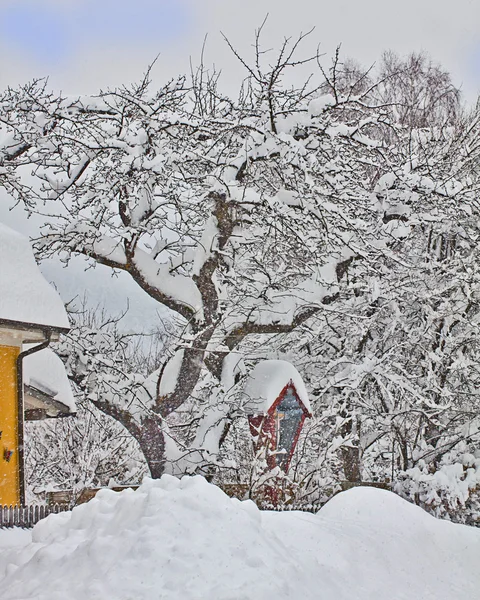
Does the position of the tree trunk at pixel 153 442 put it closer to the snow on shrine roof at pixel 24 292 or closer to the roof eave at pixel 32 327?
the roof eave at pixel 32 327

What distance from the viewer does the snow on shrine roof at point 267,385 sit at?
12195mm

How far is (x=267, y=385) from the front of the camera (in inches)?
486

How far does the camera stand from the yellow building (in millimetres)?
10102

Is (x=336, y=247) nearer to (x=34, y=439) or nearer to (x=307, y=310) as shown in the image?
(x=307, y=310)

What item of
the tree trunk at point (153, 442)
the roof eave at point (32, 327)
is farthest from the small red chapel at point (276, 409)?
the roof eave at point (32, 327)

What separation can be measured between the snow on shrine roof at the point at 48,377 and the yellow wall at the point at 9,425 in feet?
3.07

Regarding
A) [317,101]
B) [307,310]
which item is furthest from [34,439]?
[317,101]

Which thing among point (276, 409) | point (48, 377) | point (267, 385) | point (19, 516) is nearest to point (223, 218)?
point (267, 385)

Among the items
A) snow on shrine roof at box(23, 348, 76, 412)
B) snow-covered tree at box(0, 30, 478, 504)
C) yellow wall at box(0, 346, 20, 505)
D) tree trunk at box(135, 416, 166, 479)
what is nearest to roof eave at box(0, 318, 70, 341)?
yellow wall at box(0, 346, 20, 505)

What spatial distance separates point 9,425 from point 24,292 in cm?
203

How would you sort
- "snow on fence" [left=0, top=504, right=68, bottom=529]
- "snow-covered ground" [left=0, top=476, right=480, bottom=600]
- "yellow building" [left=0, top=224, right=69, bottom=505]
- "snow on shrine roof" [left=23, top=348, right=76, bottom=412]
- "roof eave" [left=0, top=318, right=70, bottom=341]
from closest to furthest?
1. "snow-covered ground" [left=0, top=476, right=480, bottom=600]
2. "snow on fence" [left=0, top=504, right=68, bottom=529]
3. "roof eave" [left=0, top=318, right=70, bottom=341]
4. "yellow building" [left=0, top=224, right=69, bottom=505]
5. "snow on shrine roof" [left=23, top=348, right=76, bottom=412]

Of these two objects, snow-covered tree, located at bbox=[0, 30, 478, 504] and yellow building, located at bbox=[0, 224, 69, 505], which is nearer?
Answer: yellow building, located at bbox=[0, 224, 69, 505]

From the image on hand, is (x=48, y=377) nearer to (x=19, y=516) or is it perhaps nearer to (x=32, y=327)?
(x=32, y=327)

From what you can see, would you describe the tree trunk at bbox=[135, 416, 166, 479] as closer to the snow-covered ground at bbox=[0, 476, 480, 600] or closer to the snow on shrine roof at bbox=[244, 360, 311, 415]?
the snow on shrine roof at bbox=[244, 360, 311, 415]
